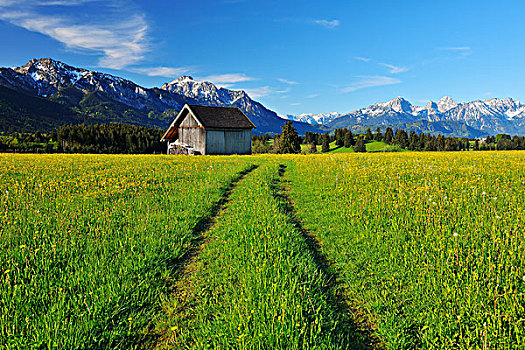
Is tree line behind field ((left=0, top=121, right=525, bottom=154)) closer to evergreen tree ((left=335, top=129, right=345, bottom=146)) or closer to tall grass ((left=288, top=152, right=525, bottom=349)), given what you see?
evergreen tree ((left=335, top=129, right=345, bottom=146))

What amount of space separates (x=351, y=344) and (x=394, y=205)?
6.06 m

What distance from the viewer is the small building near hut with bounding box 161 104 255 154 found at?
46.8m

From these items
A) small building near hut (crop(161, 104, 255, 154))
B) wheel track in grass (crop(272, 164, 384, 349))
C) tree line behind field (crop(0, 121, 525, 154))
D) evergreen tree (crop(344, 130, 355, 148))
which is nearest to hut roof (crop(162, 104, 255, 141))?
small building near hut (crop(161, 104, 255, 154))

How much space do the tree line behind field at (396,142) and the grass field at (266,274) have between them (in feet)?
209

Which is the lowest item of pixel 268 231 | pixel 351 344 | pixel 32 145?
pixel 351 344

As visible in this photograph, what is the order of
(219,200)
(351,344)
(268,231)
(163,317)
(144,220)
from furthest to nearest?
(219,200) → (144,220) → (268,231) → (163,317) → (351,344)

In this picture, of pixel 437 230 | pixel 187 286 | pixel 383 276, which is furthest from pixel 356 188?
pixel 187 286

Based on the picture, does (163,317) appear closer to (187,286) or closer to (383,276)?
(187,286)

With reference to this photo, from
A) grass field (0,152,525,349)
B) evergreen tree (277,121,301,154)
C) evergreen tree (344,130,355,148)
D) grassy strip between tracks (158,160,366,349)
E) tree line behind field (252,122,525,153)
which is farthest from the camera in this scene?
evergreen tree (344,130,355,148)

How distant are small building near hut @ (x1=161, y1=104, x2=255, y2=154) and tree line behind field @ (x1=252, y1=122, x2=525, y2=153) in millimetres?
23039

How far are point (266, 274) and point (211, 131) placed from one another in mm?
43940

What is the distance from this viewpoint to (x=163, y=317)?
165 inches

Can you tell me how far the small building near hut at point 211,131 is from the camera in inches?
1844

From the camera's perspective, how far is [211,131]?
47062mm
